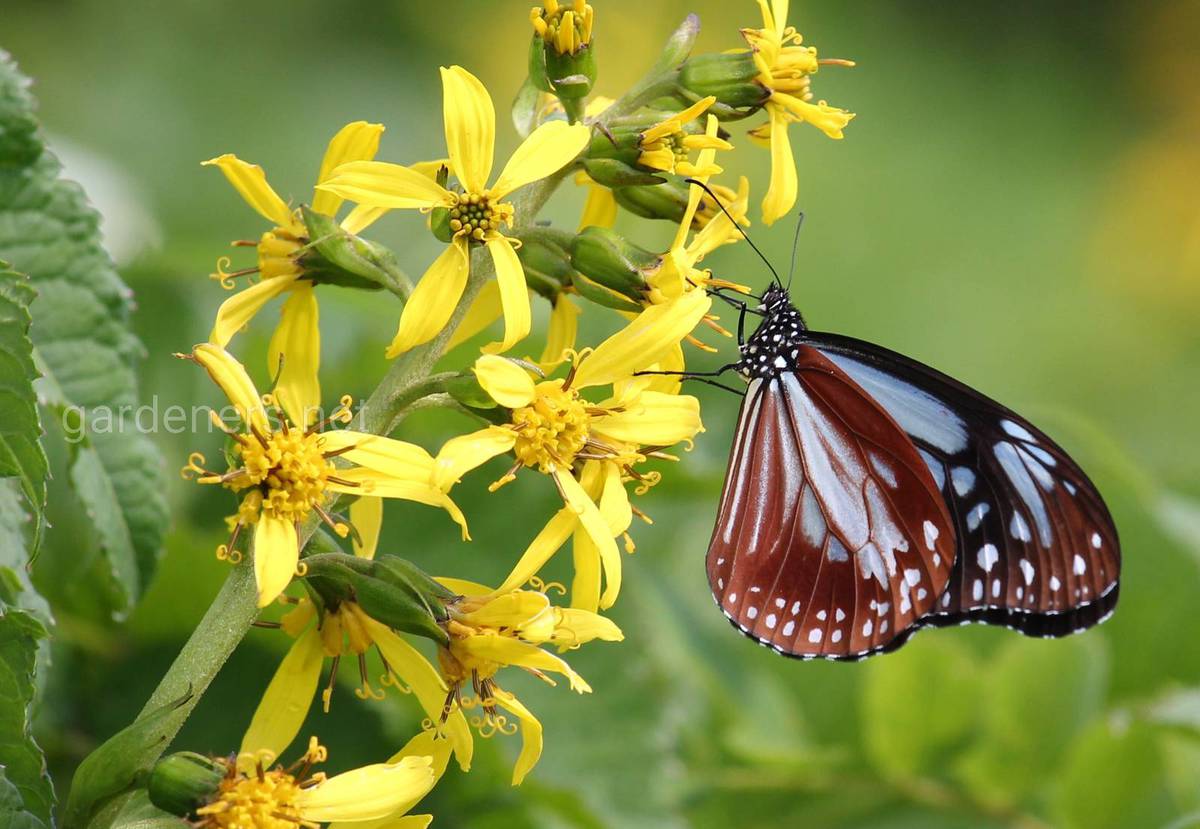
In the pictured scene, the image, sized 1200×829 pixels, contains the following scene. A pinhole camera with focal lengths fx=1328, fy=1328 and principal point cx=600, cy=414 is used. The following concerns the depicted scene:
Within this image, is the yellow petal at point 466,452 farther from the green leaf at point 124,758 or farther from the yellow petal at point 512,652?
the green leaf at point 124,758

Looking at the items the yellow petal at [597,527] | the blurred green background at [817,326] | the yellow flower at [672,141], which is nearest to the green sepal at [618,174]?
the yellow flower at [672,141]

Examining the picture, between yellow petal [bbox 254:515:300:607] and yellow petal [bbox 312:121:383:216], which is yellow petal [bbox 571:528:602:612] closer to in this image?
yellow petal [bbox 254:515:300:607]

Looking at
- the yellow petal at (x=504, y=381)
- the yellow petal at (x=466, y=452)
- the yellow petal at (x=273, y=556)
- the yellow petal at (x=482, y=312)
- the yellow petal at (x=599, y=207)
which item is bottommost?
the yellow petal at (x=273, y=556)

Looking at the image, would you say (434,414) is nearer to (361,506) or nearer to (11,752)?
(361,506)

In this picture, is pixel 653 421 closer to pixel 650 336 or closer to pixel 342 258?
pixel 650 336

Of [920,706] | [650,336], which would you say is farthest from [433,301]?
[920,706]
